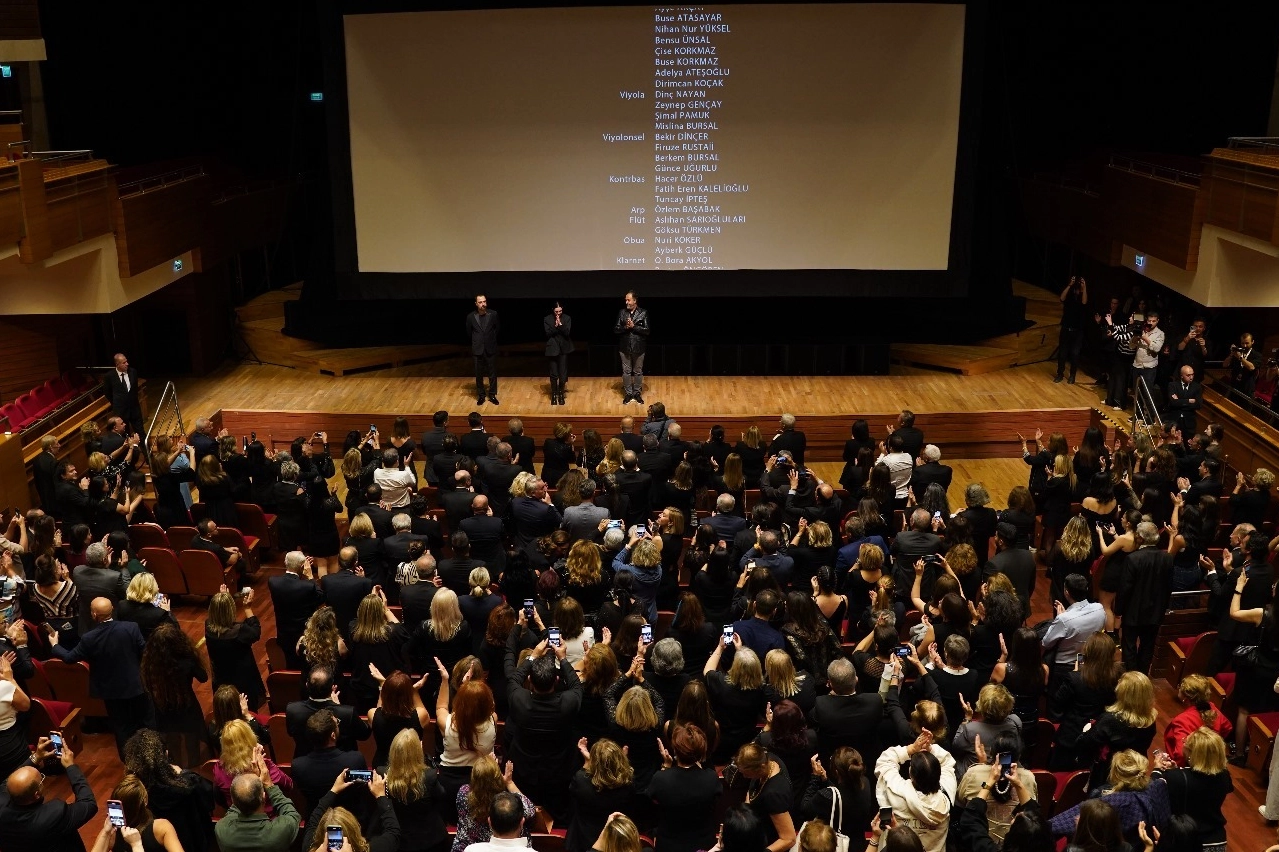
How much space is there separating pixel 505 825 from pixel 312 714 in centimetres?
130

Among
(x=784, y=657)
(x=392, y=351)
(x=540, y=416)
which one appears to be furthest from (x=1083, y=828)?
(x=392, y=351)

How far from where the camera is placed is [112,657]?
689 cm

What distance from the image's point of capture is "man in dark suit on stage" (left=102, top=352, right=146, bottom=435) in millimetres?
12672

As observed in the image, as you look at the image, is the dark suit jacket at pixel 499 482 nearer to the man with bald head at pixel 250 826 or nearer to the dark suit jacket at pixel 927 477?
the dark suit jacket at pixel 927 477

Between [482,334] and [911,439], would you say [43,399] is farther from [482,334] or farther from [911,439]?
[911,439]

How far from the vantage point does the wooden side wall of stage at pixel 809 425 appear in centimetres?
1362

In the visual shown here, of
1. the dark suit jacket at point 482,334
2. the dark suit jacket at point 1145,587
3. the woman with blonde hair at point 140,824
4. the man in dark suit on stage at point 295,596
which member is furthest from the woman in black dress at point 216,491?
the dark suit jacket at point 1145,587

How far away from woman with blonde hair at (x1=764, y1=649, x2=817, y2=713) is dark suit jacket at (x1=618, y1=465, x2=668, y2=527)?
3208 millimetres

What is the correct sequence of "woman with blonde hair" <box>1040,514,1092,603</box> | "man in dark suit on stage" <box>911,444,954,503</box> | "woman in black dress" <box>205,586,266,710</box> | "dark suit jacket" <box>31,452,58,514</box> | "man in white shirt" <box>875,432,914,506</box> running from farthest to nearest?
"dark suit jacket" <box>31,452,58,514</box> → "man in white shirt" <box>875,432,914,506</box> → "man in dark suit on stage" <box>911,444,954,503</box> → "woman with blonde hair" <box>1040,514,1092,603</box> → "woman in black dress" <box>205,586,266,710</box>

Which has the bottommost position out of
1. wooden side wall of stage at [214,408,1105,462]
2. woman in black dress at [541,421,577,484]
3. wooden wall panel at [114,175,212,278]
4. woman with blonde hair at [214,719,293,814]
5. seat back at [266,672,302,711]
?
wooden side wall of stage at [214,408,1105,462]

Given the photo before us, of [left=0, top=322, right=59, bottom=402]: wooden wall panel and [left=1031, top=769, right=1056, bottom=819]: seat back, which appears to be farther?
[left=0, top=322, right=59, bottom=402]: wooden wall panel

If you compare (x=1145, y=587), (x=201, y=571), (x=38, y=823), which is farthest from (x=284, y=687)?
(x=1145, y=587)

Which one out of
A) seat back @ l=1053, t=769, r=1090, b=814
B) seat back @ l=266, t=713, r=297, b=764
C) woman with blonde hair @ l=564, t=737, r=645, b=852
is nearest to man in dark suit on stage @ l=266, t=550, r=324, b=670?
seat back @ l=266, t=713, r=297, b=764

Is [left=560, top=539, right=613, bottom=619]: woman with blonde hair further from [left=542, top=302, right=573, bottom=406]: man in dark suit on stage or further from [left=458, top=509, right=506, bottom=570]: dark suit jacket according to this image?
[left=542, top=302, right=573, bottom=406]: man in dark suit on stage
